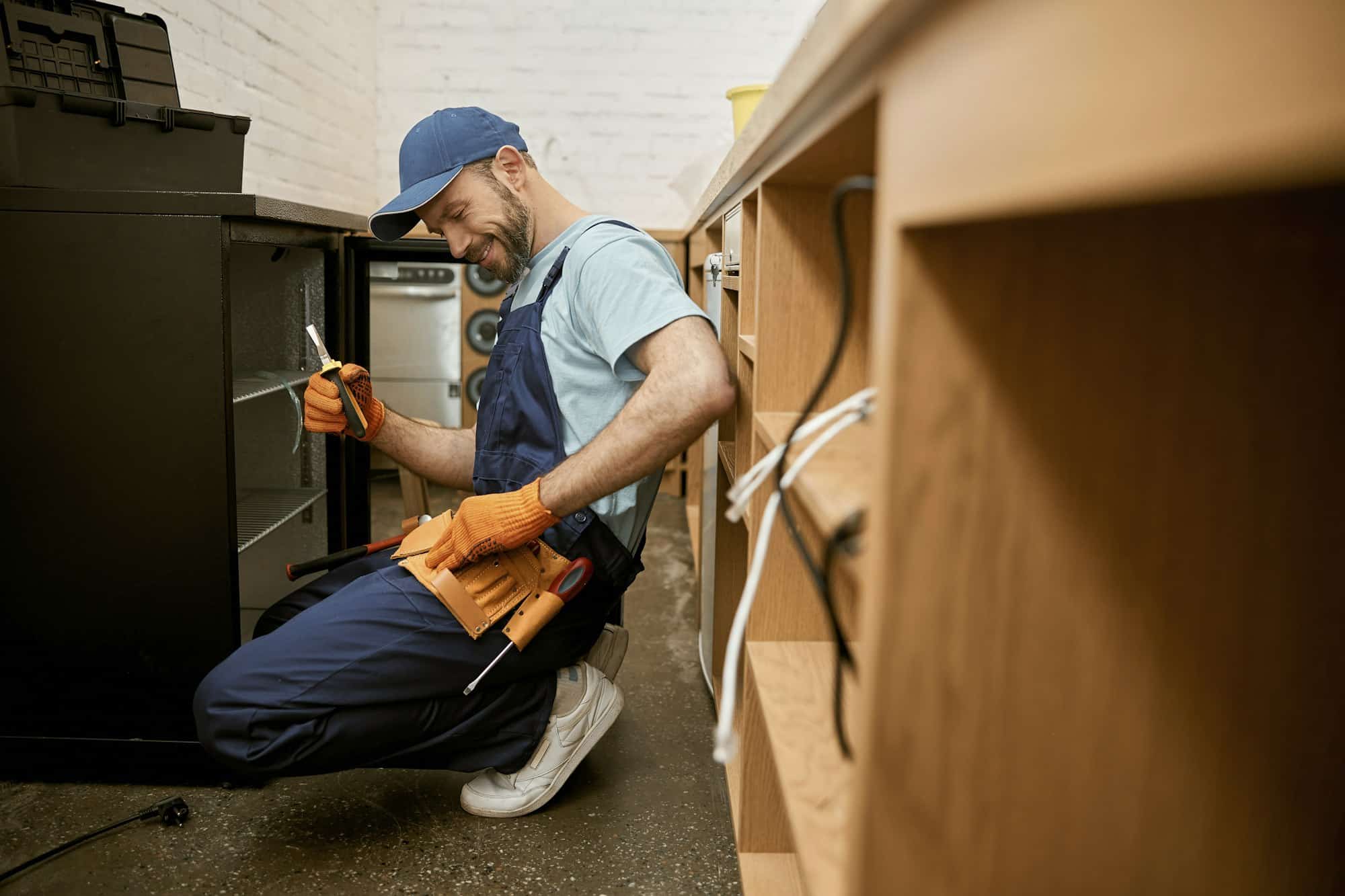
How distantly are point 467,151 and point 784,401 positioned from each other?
2.72ft

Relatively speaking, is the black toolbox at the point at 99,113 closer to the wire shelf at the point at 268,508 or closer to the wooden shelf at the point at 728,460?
the wire shelf at the point at 268,508

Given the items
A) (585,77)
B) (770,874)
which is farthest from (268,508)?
(585,77)

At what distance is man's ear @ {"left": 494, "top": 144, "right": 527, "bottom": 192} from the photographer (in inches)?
72.2

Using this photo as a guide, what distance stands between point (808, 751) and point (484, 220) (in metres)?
1.20

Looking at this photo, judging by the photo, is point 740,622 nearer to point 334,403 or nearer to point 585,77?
point 334,403

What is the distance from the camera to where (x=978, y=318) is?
0.58 meters

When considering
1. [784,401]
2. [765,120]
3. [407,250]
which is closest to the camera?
[765,120]

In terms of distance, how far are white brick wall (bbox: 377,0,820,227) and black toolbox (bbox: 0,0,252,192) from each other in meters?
2.88

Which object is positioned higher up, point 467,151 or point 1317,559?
point 467,151

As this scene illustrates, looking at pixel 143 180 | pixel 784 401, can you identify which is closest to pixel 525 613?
pixel 784 401

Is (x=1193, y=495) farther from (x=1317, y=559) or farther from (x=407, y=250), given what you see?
(x=407, y=250)

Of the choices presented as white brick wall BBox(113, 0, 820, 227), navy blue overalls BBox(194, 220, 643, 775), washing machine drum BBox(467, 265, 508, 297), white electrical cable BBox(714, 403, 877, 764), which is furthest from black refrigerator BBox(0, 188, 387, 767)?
white brick wall BBox(113, 0, 820, 227)

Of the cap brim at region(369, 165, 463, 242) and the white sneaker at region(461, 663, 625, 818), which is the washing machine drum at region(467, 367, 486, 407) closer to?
the cap brim at region(369, 165, 463, 242)

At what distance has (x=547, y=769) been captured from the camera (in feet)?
5.90
